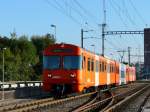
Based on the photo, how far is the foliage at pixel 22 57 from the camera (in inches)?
3167

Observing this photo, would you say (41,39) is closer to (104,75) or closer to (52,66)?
(104,75)

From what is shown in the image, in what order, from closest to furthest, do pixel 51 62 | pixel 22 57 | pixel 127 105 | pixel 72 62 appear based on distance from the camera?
pixel 127 105 → pixel 72 62 → pixel 51 62 → pixel 22 57

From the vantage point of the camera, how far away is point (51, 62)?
108 ft

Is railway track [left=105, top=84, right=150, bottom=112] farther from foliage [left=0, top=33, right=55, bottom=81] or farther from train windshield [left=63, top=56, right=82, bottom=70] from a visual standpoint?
foliage [left=0, top=33, right=55, bottom=81]

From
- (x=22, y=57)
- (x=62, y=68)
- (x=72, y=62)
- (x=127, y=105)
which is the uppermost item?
(x=22, y=57)

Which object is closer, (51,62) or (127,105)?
(127,105)

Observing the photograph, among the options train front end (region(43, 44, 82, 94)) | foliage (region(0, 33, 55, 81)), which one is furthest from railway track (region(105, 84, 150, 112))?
foliage (region(0, 33, 55, 81))

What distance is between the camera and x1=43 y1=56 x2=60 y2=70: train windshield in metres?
32.7

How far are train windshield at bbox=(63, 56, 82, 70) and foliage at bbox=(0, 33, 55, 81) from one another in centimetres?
4372

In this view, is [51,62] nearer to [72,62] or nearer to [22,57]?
[72,62]

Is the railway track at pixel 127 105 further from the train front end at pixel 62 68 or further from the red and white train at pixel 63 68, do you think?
the train front end at pixel 62 68

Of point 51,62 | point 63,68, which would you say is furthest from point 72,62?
point 51,62

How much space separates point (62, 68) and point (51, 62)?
0.83m

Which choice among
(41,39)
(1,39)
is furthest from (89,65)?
(41,39)
